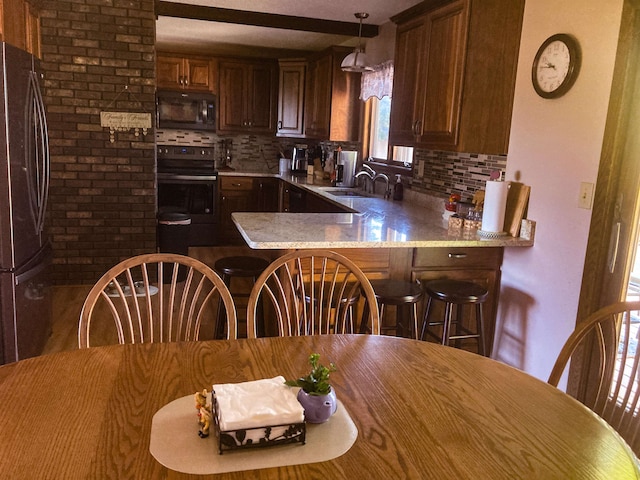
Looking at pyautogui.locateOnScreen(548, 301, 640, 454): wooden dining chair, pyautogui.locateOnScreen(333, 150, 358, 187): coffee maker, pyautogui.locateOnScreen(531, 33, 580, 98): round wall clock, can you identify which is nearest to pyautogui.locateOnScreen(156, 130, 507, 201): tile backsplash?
pyautogui.locateOnScreen(333, 150, 358, 187): coffee maker

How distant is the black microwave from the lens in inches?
233

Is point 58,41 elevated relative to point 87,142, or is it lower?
elevated

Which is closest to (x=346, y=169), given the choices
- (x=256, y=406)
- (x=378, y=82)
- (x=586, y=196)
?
(x=378, y=82)

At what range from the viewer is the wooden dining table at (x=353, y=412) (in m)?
1.00

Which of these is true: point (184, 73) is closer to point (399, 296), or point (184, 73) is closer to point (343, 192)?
point (343, 192)

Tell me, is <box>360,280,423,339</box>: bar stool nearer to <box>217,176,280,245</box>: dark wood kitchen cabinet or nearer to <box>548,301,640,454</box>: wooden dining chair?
<box>548,301,640,454</box>: wooden dining chair

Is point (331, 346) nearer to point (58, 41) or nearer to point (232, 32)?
point (58, 41)

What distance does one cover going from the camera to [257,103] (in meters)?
6.34

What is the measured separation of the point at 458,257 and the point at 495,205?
0.33 meters

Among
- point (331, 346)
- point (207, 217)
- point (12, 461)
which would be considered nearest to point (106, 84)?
point (207, 217)

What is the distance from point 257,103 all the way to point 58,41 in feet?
8.35

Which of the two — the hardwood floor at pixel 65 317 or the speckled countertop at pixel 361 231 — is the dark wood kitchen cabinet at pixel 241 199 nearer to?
the hardwood floor at pixel 65 317

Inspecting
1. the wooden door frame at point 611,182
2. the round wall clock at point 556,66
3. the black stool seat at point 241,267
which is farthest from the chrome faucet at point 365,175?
the wooden door frame at point 611,182

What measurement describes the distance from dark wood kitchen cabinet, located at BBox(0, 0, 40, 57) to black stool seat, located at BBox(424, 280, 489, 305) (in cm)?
230
